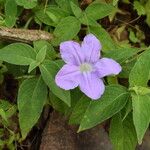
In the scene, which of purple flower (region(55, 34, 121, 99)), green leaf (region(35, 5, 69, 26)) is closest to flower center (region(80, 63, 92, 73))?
purple flower (region(55, 34, 121, 99))

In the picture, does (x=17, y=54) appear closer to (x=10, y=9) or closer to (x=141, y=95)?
(x=10, y=9)

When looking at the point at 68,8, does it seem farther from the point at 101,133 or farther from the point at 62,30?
the point at 101,133

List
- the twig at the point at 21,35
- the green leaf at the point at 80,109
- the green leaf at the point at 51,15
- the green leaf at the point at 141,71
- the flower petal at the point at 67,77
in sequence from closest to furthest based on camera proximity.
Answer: the flower petal at the point at 67,77 < the green leaf at the point at 141,71 < the green leaf at the point at 80,109 < the twig at the point at 21,35 < the green leaf at the point at 51,15

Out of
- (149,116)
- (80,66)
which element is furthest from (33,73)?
(149,116)

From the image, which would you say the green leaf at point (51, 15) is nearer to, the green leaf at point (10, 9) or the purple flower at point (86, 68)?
the green leaf at point (10, 9)

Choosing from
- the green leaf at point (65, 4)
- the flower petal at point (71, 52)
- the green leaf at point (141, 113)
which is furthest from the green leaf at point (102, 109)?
the green leaf at point (65, 4)

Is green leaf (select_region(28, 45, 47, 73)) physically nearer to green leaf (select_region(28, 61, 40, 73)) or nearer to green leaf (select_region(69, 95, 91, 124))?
green leaf (select_region(28, 61, 40, 73))
